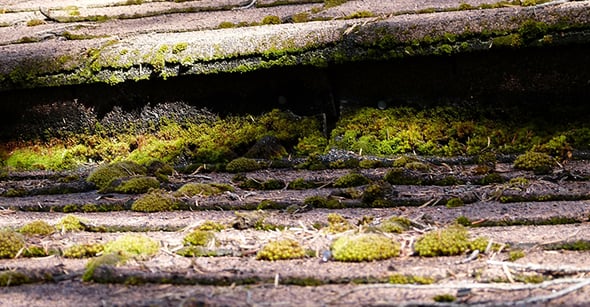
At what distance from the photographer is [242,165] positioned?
3.65 m

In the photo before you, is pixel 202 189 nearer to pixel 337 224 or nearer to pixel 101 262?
pixel 337 224

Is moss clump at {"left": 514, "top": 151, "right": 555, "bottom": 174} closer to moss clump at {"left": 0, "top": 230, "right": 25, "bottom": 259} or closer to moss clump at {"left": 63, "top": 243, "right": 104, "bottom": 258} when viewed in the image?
moss clump at {"left": 63, "top": 243, "right": 104, "bottom": 258}

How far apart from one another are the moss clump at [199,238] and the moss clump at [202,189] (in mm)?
654

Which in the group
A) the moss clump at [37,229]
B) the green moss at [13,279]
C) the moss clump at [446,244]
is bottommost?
the green moss at [13,279]

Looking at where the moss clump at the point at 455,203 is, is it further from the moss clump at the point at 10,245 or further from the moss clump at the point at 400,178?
the moss clump at the point at 10,245

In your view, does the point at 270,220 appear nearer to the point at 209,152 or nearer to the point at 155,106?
the point at 209,152

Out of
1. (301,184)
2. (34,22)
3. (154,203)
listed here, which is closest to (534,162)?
(301,184)

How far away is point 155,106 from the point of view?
4.21 meters

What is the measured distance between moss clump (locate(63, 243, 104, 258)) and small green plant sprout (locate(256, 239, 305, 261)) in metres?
0.50

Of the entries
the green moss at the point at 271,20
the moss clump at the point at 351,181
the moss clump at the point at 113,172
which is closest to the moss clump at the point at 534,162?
the moss clump at the point at 351,181

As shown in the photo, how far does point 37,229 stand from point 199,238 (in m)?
0.62

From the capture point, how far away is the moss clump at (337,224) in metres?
2.42

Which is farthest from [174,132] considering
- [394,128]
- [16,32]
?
[16,32]

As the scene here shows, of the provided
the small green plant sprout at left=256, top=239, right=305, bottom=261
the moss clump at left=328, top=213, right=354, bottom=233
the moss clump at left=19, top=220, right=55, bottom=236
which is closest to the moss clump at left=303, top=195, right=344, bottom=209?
the moss clump at left=328, top=213, right=354, bottom=233
